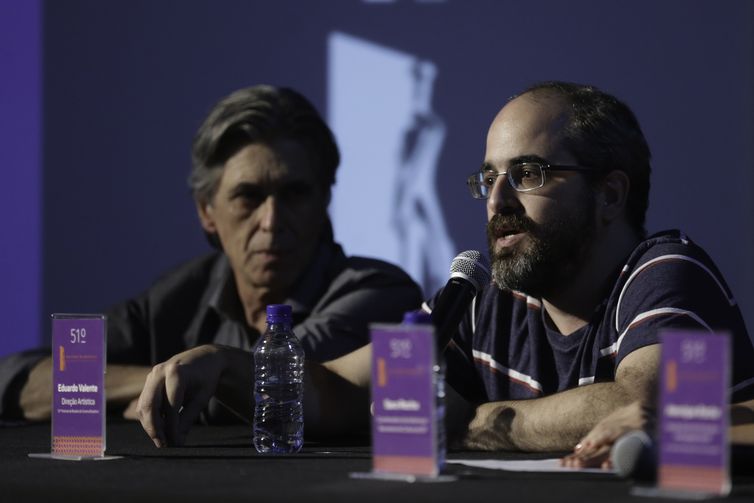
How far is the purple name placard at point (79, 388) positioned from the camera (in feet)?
5.60

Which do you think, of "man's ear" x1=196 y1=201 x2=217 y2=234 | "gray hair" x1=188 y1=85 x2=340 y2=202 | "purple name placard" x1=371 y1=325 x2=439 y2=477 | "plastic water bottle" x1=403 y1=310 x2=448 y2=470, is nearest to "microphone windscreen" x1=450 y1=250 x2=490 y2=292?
"plastic water bottle" x1=403 y1=310 x2=448 y2=470

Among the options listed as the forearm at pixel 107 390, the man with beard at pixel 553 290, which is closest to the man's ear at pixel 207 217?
the forearm at pixel 107 390

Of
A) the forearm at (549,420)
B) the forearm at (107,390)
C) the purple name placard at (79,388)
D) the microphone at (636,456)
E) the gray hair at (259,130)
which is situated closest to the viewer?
the microphone at (636,456)

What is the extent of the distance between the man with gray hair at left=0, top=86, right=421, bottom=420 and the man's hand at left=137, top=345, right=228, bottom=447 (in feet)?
2.67

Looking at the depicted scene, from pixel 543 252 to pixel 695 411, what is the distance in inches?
38.3

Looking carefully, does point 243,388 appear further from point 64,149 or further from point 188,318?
point 64,149

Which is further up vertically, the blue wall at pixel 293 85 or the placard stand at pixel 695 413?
the blue wall at pixel 293 85

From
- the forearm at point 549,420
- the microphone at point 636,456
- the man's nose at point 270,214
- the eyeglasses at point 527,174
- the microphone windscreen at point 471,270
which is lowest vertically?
the microphone at point 636,456

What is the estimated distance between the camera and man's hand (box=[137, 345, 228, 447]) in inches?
75.5

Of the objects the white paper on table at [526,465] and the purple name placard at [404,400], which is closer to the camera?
the purple name placard at [404,400]

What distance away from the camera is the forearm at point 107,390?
2.74 metres

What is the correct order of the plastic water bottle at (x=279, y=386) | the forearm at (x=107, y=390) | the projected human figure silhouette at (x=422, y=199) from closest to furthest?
the plastic water bottle at (x=279, y=386) → the forearm at (x=107, y=390) → the projected human figure silhouette at (x=422, y=199)

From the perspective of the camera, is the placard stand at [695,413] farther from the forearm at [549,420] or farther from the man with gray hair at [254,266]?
the man with gray hair at [254,266]

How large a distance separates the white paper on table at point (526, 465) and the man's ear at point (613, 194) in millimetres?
739
